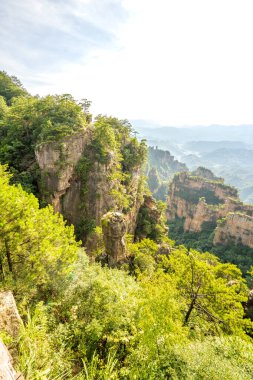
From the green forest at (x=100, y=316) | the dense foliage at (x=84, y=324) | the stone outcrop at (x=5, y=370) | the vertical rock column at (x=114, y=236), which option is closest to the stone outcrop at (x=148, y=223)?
the vertical rock column at (x=114, y=236)

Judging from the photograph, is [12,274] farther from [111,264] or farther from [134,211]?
[134,211]

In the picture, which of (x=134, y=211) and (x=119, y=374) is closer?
(x=119, y=374)

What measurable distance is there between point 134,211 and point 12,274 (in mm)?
26667

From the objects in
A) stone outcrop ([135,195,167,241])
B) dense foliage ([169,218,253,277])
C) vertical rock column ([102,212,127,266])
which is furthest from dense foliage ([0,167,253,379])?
dense foliage ([169,218,253,277])

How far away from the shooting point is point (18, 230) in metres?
9.66

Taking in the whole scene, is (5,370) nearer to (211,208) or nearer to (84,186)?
(84,186)

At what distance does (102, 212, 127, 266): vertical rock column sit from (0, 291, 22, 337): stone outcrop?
1091cm

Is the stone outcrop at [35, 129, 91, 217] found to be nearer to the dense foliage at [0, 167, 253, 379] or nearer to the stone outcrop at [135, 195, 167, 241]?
the dense foliage at [0, 167, 253, 379]

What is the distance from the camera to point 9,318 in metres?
7.54

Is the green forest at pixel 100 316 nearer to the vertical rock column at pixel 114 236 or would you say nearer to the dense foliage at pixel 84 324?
the dense foliage at pixel 84 324

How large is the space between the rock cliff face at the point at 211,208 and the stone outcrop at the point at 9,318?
62.7 m

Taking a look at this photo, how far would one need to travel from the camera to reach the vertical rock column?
60.5 ft

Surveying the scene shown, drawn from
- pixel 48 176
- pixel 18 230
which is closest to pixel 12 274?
pixel 18 230

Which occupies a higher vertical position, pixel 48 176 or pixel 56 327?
pixel 48 176
